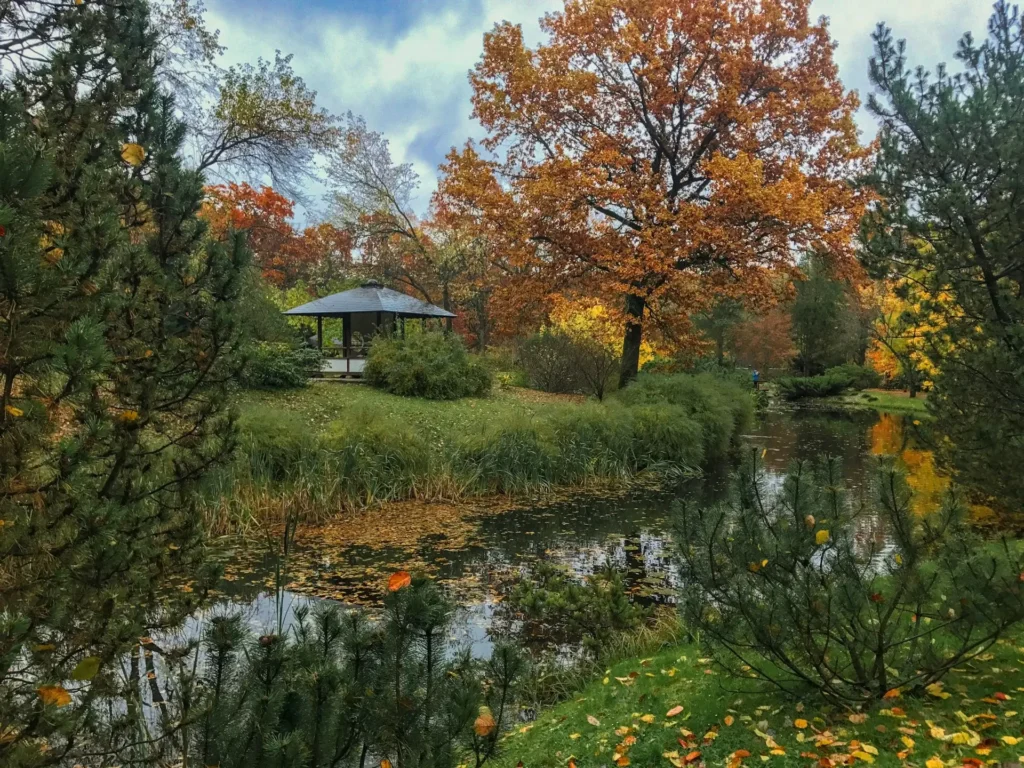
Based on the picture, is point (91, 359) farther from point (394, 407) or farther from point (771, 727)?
point (394, 407)

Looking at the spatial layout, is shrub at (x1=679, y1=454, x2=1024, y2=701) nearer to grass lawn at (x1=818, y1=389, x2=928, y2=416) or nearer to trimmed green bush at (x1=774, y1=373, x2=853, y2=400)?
grass lawn at (x1=818, y1=389, x2=928, y2=416)

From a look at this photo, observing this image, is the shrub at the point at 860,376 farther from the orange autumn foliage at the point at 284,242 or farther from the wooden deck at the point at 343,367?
the wooden deck at the point at 343,367

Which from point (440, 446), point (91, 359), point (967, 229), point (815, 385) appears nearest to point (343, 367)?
point (440, 446)

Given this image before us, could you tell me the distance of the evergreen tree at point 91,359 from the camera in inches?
65.7

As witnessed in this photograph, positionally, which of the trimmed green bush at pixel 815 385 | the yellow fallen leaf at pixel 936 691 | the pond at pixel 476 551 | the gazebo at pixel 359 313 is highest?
the gazebo at pixel 359 313

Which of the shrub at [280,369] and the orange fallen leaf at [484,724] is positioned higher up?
the shrub at [280,369]

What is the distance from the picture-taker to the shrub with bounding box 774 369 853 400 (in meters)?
35.2

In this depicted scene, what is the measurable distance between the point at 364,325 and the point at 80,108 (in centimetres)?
1900

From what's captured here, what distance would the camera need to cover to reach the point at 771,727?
333cm

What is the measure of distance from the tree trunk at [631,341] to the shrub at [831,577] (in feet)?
44.2

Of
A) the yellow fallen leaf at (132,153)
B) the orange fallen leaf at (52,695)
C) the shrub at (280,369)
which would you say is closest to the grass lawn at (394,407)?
the shrub at (280,369)

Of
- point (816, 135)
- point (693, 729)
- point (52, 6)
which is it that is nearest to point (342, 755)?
point (693, 729)

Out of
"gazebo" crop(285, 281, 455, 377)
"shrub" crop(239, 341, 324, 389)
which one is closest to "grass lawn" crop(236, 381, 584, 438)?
"shrub" crop(239, 341, 324, 389)

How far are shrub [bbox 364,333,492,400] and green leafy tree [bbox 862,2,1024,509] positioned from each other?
37.9ft
